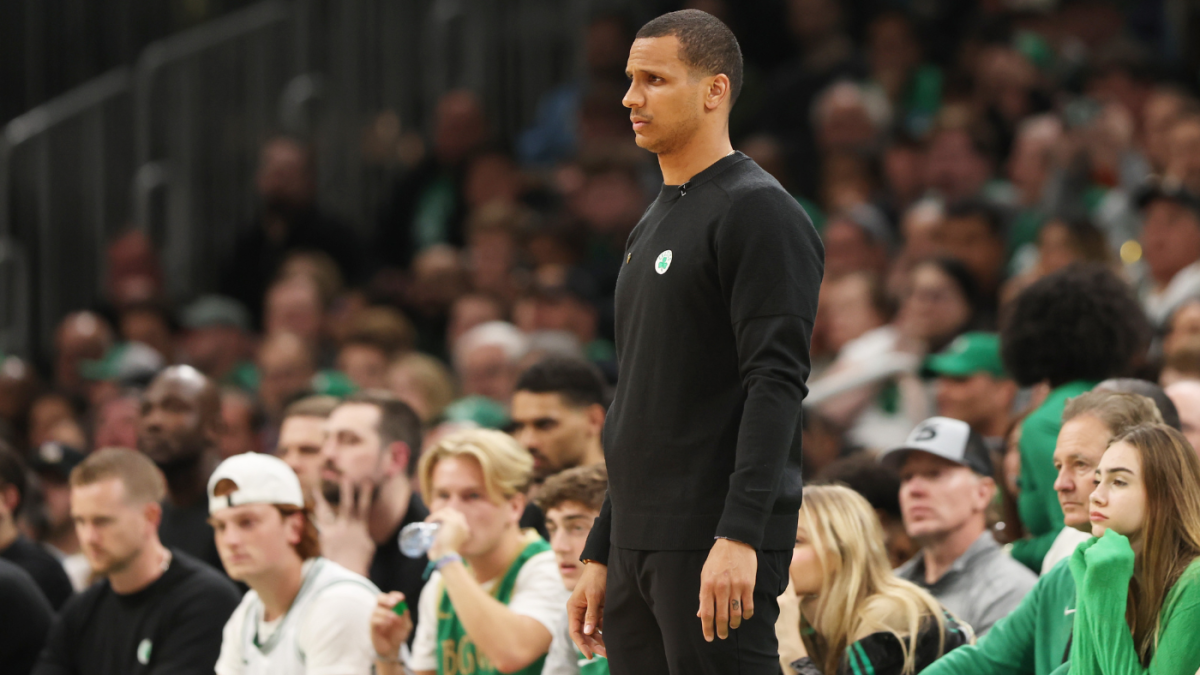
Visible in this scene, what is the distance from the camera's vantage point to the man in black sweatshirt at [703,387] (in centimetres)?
285

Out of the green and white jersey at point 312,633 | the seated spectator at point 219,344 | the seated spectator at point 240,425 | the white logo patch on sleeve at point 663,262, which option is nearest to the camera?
the white logo patch on sleeve at point 663,262

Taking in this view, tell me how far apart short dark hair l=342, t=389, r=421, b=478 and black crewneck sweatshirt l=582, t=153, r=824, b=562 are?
2.83 m

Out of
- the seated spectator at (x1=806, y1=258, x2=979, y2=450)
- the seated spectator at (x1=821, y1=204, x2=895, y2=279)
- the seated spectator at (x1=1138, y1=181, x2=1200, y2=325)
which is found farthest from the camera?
the seated spectator at (x1=821, y1=204, x2=895, y2=279)

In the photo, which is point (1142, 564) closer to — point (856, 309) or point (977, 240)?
point (856, 309)

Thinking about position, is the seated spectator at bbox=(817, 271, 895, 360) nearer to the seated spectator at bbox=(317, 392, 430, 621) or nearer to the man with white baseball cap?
the seated spectator at bbox=(317, 392, 430, 621)

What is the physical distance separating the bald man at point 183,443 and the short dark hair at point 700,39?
3964 millimetres

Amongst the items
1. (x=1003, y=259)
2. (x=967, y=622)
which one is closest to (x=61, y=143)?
(x=1003, y=259)

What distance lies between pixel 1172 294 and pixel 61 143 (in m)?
7.53

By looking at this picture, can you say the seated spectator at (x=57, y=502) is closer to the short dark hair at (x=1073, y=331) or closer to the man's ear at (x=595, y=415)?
the man's ear at (x=595, y=415)

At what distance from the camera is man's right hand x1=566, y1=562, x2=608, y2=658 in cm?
318

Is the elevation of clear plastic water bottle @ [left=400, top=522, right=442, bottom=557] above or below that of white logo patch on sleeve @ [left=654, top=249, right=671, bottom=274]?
below

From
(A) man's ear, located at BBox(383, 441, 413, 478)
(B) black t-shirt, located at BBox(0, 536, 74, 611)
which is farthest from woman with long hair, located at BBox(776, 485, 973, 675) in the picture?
(B) black t-shirt, located at BBox(0, 536, 74, 611)

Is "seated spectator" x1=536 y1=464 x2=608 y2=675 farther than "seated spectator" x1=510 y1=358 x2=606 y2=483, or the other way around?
"seated spectator" x1=510 y1=358 x2=606 y2=483

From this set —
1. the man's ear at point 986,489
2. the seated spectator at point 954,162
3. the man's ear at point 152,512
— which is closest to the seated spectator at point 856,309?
the seated spectator at point 954,162
